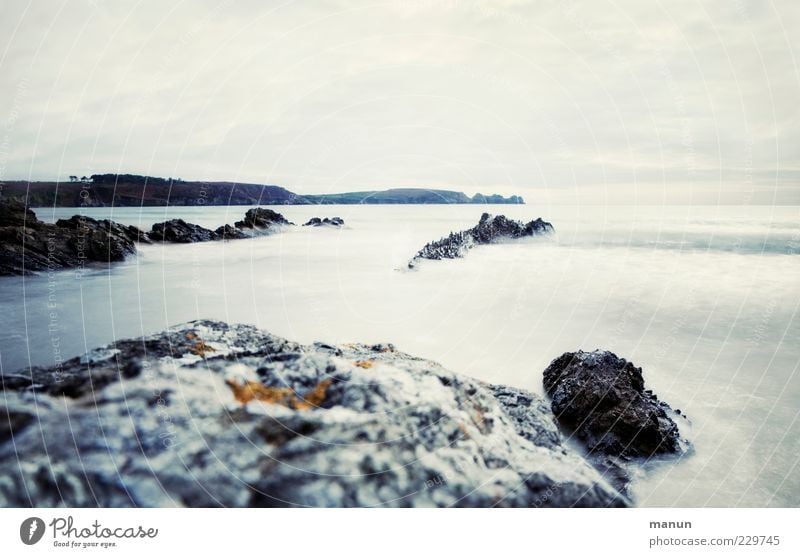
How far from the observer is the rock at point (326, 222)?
21.5ft

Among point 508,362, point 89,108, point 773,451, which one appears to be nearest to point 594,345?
point 508,362

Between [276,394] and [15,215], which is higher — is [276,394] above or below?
below

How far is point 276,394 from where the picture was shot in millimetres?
2541

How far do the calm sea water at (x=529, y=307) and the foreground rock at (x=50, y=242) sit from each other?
0.14 metres

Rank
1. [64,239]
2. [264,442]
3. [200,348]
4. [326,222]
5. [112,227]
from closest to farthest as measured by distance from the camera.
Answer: [264,442]
[200,348]
[64,239]
[112,227]
[326,222]

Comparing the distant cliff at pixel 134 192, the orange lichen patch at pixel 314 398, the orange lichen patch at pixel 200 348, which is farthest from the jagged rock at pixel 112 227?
the orange lichen patch at pixel 314 398

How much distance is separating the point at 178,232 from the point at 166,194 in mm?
1217

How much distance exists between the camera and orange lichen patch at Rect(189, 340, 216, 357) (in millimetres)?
2749

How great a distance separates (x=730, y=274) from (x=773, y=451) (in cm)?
271

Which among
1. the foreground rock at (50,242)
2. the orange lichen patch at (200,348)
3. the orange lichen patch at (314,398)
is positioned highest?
the foreground rock at (50,242)

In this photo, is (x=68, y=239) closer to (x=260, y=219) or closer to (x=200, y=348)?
(x=260, y=219)

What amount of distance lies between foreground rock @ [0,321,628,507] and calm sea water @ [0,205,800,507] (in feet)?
3.06

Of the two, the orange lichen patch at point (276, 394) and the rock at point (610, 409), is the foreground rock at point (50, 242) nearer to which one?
the orange lichen patch at point (276, 394)

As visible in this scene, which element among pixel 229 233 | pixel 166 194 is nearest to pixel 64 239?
pixel 166 194
